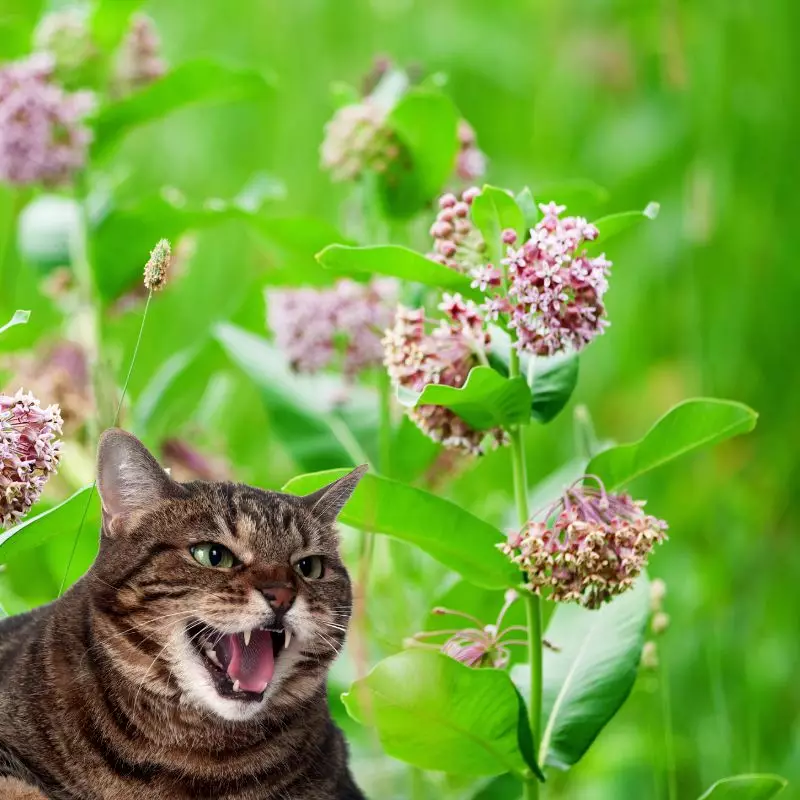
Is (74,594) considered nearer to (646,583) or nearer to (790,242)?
(646,583)

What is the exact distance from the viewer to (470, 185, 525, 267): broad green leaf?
0.81 meters

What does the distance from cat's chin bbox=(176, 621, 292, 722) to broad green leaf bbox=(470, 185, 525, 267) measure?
11.5 inches

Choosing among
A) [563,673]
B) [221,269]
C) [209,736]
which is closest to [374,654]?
[563,673]

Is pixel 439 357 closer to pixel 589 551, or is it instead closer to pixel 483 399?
pixel 483 399

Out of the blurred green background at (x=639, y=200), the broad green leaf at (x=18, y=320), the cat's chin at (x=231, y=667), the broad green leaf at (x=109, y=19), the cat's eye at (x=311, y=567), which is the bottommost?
the blurred green background at (x=639, y=200)

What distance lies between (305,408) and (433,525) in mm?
464

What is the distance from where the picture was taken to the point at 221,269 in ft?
7.15

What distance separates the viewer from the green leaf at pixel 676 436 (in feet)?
2.77

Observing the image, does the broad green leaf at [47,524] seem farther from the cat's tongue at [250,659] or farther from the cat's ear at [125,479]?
the cat's tongue at [250,659]

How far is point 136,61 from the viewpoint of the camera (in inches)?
53.3

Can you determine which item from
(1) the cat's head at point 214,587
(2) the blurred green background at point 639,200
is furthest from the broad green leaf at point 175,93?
(1) the cat's head at point 214,587

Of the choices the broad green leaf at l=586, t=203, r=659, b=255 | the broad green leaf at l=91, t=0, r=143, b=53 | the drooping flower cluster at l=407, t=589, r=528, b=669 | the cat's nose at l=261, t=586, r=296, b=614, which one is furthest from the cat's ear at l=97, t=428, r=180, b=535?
the broad green leaf at l=91, t=0, r=143, b=53

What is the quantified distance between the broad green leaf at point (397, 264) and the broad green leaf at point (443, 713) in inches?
10.1

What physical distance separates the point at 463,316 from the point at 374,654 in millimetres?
589
